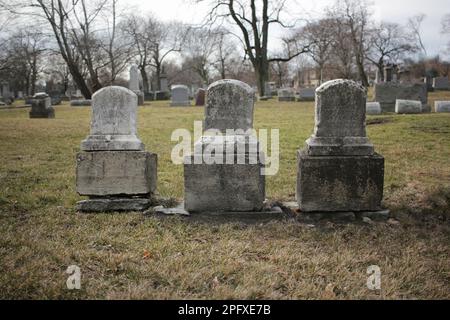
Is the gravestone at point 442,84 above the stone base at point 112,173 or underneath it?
above

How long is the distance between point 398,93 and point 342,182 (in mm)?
13980

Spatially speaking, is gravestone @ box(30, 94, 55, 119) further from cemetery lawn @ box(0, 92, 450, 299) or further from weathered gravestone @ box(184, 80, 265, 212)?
weathered gravestone @ box(184, 80, 265, 212)

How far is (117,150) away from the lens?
4.71 meters

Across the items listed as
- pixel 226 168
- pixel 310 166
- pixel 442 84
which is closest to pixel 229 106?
pixel 226 168

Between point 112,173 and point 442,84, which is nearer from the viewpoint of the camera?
point 112,173

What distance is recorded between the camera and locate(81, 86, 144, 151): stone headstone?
15.4 ft

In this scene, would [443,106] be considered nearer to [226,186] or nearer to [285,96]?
[226,186]

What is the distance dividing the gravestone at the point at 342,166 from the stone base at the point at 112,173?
190 cm

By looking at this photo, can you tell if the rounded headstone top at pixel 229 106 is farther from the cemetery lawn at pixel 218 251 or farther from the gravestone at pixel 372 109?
the gravestone at pixel 372 109

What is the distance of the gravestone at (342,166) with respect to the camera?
435 cm

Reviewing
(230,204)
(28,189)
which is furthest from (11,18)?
(230,204)

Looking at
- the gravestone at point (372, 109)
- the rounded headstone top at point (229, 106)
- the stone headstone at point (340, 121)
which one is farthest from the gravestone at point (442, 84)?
the rounded headstone top at point (229, 106)

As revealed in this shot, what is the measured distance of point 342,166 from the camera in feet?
14.3

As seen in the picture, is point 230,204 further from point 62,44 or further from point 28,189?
point 62,44
